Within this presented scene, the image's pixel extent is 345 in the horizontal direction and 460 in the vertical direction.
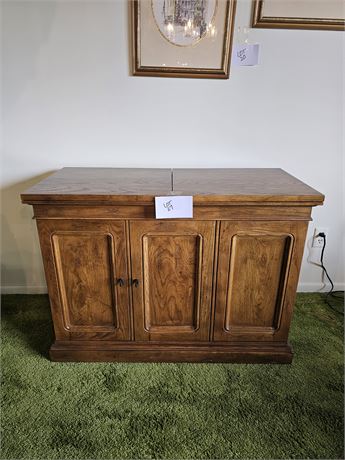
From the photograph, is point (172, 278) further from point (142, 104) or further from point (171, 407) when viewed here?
point (142, 104)

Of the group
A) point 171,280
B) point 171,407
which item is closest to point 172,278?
point 171,280

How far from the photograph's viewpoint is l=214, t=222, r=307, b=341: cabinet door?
1.11 m

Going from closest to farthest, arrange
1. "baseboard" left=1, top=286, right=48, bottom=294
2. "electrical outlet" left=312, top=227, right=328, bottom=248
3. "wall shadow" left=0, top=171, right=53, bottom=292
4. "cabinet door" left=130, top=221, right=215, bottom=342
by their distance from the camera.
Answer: "cabinet door" left=130, top=221, right=215, bottom=342, "wall shadow" left=0, top=171, right=53, bottom=292, "electrical outlet" left=312, top=227, right=328, bottom=248, "baseboard" left=1, top=286, right=48, bottom=294

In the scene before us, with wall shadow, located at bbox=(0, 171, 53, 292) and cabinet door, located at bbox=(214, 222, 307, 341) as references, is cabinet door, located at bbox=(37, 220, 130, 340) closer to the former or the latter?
cabinet door, located at bbox=(214, 222, 307, 341)

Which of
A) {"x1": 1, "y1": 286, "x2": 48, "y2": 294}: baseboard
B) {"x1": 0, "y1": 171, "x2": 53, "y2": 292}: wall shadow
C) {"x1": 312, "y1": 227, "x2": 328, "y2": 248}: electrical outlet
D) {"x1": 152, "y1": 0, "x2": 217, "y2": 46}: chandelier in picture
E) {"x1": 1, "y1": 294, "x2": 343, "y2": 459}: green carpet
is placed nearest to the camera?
{"x1": 1, "y1": 294, "x2": 343, "y2": 459}: green carpet

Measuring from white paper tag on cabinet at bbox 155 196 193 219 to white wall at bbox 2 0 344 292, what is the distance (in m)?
0.57

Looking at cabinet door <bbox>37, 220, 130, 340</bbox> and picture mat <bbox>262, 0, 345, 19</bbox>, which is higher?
picture mat <bbox>262, 0, 345, 19</bbox>

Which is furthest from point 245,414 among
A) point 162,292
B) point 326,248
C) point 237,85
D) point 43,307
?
point 237,85

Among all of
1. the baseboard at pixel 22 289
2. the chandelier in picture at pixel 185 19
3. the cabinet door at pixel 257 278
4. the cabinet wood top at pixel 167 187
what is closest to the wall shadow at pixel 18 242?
the baseboard at pixel 22 289

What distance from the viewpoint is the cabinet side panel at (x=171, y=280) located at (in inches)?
44.7

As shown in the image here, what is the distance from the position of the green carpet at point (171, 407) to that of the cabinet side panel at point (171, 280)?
0.24 meters

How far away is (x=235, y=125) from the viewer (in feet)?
4.83

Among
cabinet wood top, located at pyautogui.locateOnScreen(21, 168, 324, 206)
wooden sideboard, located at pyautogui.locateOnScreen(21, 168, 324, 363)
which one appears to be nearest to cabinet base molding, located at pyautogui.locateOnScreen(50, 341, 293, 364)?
wooden sideboard, located at pyautogui.locateOnScreen(21, 168, 324, 363)

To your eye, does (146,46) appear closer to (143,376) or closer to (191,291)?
(191,291)
